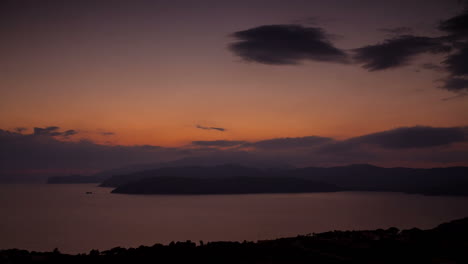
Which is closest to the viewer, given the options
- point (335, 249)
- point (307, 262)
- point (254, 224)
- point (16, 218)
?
point (307, 262)

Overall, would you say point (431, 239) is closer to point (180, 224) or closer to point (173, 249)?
point (173, 249)

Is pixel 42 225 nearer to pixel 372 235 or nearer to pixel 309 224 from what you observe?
pixel 309 224

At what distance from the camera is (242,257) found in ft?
61.5

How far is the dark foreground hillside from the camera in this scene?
1784 cm

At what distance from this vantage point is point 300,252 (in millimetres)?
19578

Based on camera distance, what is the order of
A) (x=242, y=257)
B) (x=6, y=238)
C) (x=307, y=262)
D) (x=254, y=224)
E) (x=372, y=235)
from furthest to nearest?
(x=254, y=224) → (x=6, y=238) → (x=372, y=235) → (x=242, y=257) → (x=307, y=262)

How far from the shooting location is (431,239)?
2216 cm

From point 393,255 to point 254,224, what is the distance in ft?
292

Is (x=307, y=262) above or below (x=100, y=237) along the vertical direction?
above

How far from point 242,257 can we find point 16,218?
131 m

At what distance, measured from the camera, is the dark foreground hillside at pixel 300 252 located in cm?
1784

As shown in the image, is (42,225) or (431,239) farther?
(42,225)

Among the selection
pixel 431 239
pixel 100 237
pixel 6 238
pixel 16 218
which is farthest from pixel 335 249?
pixel 16 218

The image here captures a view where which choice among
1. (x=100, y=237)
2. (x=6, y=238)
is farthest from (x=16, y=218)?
(x=100, y=237)
